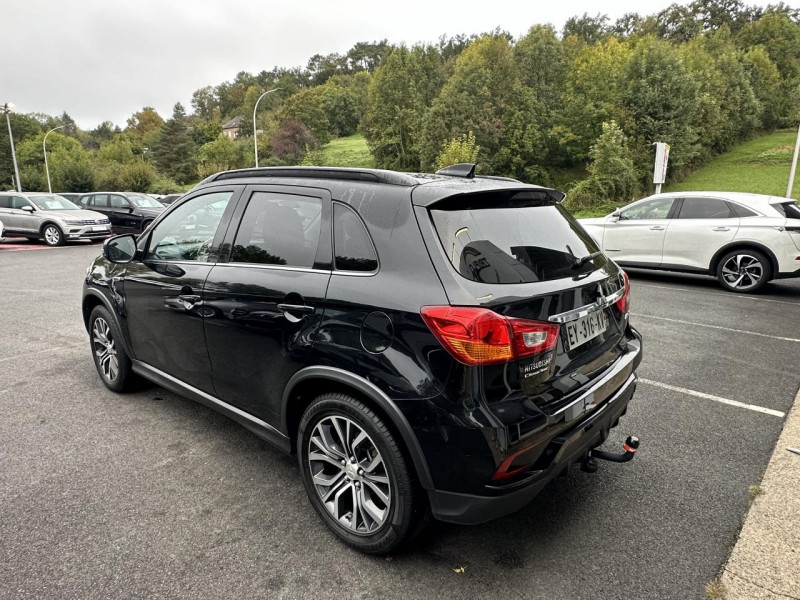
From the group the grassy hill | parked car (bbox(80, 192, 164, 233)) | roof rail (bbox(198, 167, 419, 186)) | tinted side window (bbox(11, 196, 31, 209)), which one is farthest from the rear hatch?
the grassy hill

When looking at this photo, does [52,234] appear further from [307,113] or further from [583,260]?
[307,113]

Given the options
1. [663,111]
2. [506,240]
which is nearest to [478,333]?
[506,240]

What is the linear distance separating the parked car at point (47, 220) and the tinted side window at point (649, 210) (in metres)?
15.8

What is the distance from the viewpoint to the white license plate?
2211 mm

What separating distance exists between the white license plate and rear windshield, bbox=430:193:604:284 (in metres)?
0.22

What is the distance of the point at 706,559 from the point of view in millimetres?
2264

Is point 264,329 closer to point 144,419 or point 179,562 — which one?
point 179,562

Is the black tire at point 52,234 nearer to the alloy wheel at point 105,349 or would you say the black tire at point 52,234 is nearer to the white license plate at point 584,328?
the alloy wheel at point 105,349

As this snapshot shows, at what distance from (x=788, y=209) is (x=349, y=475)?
8.89m

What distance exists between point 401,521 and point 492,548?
21.1 inches

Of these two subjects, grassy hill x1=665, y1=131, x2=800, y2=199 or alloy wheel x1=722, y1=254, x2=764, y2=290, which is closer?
alloy wheel x1=722, y1=254, x2=764, y2=290

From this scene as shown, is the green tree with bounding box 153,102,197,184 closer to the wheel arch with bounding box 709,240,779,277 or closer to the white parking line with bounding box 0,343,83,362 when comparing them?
the white parking line with bounding box 0,343,83,362

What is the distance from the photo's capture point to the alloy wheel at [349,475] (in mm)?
2243

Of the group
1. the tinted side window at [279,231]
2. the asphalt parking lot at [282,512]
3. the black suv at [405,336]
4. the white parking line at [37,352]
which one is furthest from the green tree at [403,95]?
the black suv at [405,336]
